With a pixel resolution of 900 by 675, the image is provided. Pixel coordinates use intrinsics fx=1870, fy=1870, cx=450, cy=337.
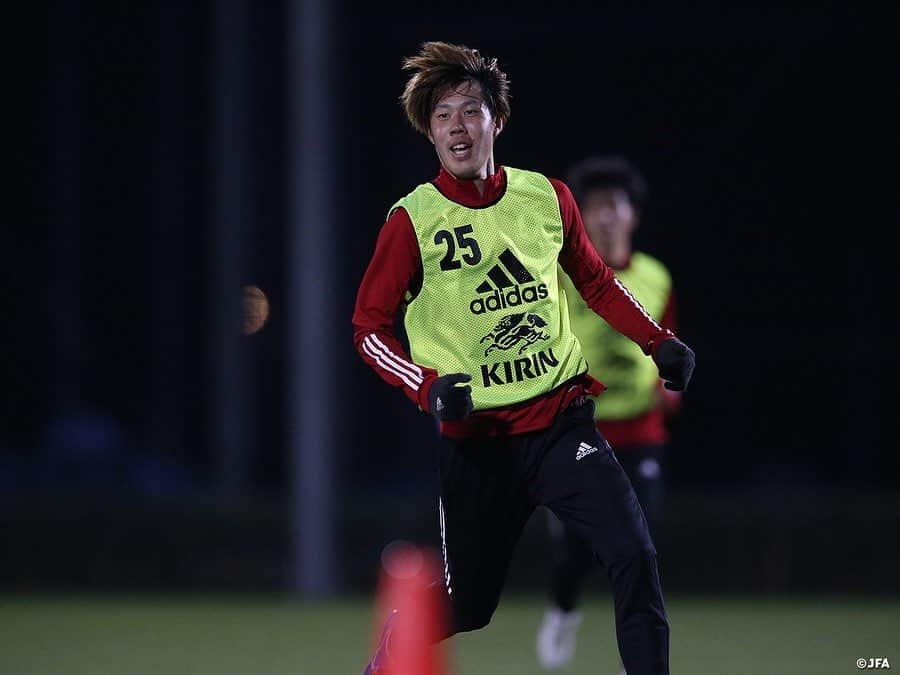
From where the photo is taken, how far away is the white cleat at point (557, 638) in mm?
8805

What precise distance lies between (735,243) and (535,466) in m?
11.9

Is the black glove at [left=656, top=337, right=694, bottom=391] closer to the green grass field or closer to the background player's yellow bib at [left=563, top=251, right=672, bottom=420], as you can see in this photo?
the background player's yellow bib at [left=563, top=251, right=672, bottom=420]

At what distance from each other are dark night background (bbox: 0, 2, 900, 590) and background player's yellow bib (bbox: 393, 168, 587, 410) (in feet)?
32.8

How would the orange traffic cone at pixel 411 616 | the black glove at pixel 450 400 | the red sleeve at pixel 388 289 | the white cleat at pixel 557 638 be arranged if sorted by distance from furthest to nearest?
the white cleat at pixel 557 638 → the red sleeve at pixel 388 289 → the black glove at pixel 450 400 → the orange traffic cone at pixel 411 616

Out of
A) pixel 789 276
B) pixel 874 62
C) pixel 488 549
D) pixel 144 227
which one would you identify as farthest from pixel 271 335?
pixel 488 549

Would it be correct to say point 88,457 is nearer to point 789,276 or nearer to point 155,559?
point 155,559

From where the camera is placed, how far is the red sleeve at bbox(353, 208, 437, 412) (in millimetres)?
5906

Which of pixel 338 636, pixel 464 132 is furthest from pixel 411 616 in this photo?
pixel 338 636

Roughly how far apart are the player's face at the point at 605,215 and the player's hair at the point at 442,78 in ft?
8.35

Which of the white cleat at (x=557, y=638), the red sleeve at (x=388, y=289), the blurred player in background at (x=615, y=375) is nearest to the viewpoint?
the red sleeve at (x=388, y=289)

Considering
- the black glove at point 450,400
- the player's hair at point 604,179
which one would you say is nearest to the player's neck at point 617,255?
the player's hair at point 604,179

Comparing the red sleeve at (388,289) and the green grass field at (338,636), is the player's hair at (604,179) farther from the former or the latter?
the red sleeve at (388,289)

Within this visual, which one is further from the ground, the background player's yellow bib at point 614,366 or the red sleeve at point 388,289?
the red sleeve at point 388,289

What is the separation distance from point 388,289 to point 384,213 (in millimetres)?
12965
